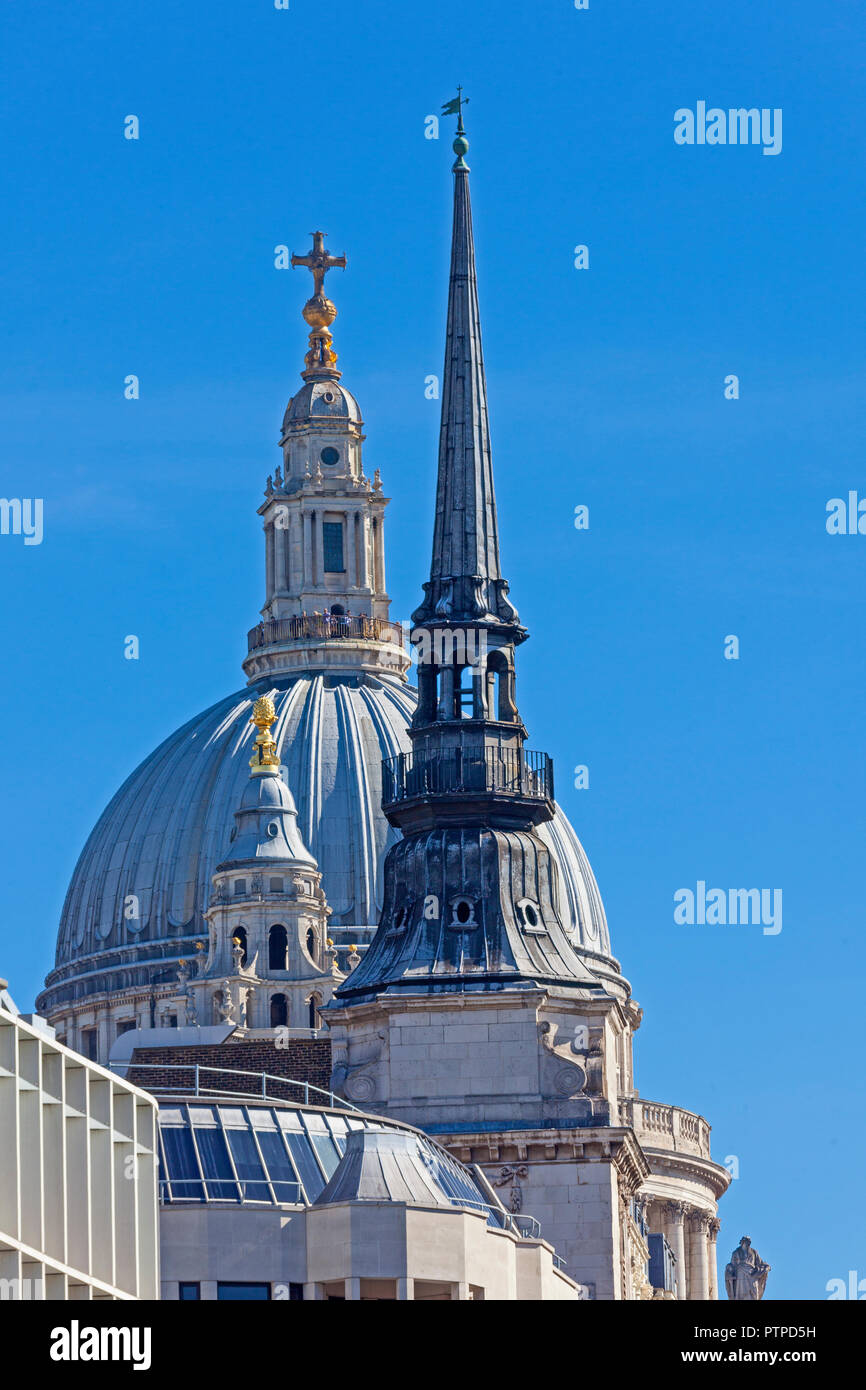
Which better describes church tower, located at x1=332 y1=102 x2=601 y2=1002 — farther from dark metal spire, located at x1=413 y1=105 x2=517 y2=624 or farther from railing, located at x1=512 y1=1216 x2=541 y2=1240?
railing, located at x1=512 y1=1216 x2=541 y2=1240

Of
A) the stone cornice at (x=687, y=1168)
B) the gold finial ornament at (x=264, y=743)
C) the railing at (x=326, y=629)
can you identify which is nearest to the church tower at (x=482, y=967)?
the gold finial ornament at (x=264, y=743)

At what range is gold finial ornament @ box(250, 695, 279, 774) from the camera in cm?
17175

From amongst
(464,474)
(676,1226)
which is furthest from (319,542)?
(464,474)

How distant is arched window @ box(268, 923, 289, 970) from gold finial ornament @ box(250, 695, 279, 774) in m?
7.09

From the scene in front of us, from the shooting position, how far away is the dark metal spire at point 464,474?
138000 millimetres

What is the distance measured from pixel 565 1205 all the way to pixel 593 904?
207 feet

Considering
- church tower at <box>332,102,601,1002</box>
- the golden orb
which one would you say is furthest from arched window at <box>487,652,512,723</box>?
the golden orb

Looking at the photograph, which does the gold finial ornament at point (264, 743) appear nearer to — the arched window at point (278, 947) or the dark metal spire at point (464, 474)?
the arched window at point (278, 947)

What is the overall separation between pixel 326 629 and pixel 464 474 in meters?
56.5

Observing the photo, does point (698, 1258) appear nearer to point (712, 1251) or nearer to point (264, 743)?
point (712, 1251)

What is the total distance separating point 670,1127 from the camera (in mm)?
181750
